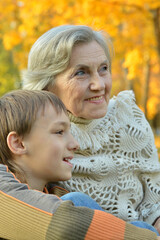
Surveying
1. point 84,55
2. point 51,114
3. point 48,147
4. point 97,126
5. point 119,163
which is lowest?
point 119,163

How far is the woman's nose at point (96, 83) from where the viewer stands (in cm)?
241

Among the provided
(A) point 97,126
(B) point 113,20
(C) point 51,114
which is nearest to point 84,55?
(A) point 97,126

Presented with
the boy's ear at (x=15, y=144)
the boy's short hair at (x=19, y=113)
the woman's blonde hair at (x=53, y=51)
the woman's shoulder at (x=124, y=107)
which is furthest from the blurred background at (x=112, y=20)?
the boy's ear at (x=15, y=144)

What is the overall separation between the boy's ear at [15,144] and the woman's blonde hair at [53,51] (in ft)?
2.28

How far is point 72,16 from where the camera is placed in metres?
8.35

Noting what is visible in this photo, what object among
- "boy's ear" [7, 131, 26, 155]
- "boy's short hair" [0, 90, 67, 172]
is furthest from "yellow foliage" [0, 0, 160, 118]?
"boy's ear" [7, 131, 26, 155]

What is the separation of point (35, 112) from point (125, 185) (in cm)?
100

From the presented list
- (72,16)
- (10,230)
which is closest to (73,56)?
(10,230)

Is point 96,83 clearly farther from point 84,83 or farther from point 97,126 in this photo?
point 97,126

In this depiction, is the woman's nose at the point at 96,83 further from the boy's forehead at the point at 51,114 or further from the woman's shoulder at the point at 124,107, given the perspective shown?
the boy's forehead at the point at 51,114

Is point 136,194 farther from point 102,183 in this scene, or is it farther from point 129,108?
point 129,108

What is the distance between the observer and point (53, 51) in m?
2.42

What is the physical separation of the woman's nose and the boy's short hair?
477 millimetres

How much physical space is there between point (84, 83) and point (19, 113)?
656mm
